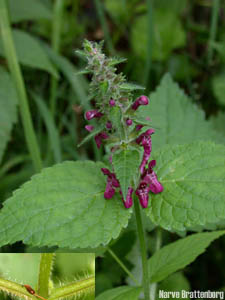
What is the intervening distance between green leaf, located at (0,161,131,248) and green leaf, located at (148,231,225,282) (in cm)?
43

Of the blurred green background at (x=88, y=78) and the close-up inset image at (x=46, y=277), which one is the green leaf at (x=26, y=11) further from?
the close-up inset image at (x=46, y=277)

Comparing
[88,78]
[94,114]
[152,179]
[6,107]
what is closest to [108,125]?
[94,114]

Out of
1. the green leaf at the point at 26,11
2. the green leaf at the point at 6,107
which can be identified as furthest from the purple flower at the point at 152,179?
the green leaf at the point at 26,11

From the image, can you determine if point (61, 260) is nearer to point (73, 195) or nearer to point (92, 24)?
point (73, 195)

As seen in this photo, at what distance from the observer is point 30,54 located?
312 cm

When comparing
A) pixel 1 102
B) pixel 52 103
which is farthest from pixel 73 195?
pixel 52 103

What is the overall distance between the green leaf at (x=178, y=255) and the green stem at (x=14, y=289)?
0.60 metres

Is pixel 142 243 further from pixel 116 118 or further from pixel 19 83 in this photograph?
pixel 19 83

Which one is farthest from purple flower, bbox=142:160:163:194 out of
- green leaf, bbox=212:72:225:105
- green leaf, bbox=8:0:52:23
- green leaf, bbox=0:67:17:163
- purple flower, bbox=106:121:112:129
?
green leaf, bbox=8:0:52:23

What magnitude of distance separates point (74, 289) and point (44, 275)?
5.5 inches

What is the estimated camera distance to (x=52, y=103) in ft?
10.7

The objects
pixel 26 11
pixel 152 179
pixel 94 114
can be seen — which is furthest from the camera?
pixel 26 11

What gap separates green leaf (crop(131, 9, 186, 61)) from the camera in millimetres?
4281

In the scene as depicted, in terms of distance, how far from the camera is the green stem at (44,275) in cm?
161
